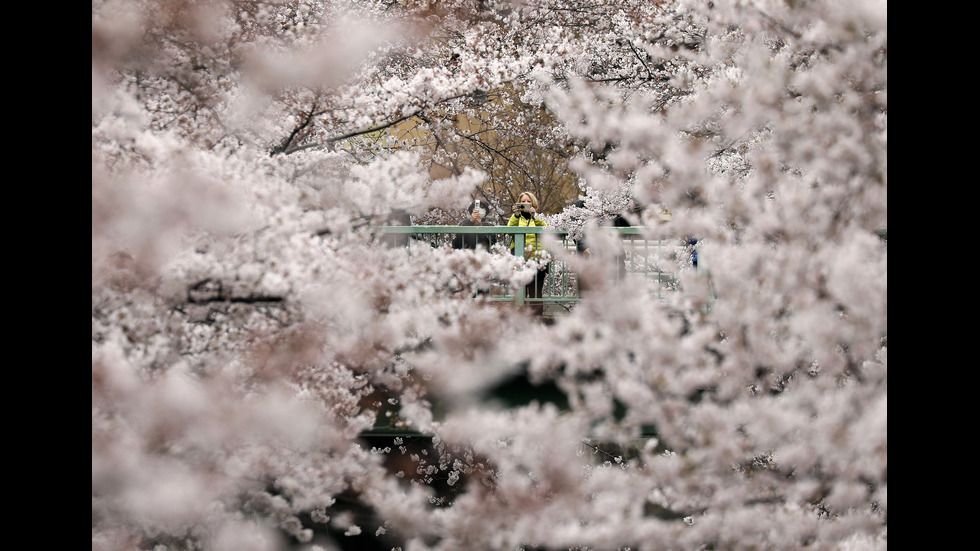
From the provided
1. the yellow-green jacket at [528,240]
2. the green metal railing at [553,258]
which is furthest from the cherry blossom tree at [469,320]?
the yellow-green jacket at [528,240]

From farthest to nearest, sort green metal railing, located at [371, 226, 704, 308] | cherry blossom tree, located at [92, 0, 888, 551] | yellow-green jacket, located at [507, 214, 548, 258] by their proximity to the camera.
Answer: yellow-green jacket, located at [507, 214, 548, 258] → green metal railing, located at [371, 226, 704, 308] → cherry blossom tree, located at [92, 0, 888, 551]

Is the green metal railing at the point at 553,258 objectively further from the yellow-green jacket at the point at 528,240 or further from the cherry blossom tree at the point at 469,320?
the cherry blossom tree at the point at 469,320

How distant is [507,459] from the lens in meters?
1.14

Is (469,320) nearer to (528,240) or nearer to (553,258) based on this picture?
(553,258)

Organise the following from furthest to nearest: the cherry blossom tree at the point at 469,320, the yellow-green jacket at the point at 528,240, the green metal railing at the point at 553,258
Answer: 1. the yellow-green jacket at the point at 528,240
2. the green metal railing at the point at 553,258
3. the cherry blossom tree at the point at 469,320

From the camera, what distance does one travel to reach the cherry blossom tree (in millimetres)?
999

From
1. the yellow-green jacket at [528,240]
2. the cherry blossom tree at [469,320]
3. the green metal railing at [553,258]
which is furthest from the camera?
the yellow-green jacket at [528,240]

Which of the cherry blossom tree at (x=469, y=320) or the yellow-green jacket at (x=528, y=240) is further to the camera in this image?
the yellow-green jacket at (x=528, y=240)

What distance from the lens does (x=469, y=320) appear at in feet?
4.23

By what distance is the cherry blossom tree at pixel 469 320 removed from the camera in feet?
3.28

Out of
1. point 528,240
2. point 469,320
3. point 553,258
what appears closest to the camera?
point 469,320

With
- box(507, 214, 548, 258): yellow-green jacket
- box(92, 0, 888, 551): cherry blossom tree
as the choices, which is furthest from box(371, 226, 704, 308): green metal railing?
box(92, 0, 888, 551): cherry blossom tree

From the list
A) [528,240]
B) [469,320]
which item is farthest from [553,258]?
[469,320]

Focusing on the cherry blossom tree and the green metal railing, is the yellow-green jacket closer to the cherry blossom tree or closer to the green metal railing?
the green metal railing
